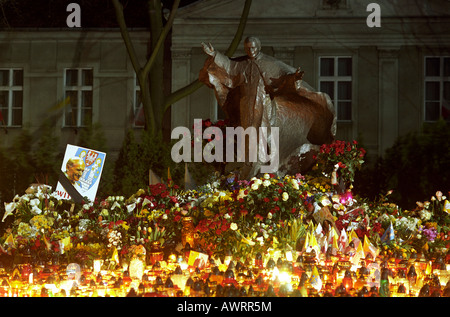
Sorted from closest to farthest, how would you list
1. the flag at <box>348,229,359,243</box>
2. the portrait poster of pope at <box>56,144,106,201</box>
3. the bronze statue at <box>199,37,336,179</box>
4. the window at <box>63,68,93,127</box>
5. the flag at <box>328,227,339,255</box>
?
the flag at <box>328,227,339,255</box> → the flag at <box>348,229,359,243</box> → the bronze statue at <box>199,37,336,179</box> → the portrait poster of pope at <box>56,144,106,201</box> → the window at <box>63,68,93,127</box>

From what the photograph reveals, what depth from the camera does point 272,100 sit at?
31.5 ft

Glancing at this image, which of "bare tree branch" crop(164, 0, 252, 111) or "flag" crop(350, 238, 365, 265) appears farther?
"bare tree branch" crop(164, 0, 252, 111)

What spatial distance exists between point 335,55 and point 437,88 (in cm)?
281

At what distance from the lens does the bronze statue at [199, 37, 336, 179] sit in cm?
934

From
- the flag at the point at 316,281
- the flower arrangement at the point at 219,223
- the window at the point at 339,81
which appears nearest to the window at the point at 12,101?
the window at the point at 339,81

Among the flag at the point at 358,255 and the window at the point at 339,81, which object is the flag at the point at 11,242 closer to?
the flag at the point at 358,255

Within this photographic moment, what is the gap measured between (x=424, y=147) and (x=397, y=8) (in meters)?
5.58

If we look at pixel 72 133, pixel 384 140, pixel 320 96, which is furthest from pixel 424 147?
pixel 72 133

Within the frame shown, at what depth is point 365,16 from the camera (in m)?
19.2

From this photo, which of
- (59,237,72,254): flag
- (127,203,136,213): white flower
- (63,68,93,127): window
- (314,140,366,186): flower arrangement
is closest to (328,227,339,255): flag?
(314,140,366,186): flower arrangement

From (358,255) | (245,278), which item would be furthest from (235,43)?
(245,278)

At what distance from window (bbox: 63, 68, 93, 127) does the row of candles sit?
12.9 meters

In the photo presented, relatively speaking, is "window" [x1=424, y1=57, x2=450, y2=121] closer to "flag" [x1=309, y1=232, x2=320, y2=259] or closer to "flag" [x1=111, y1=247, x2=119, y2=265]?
"flag" [x1=309, y1=232, x2=320, y2=259]

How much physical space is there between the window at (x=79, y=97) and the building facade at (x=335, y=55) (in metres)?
0.40
